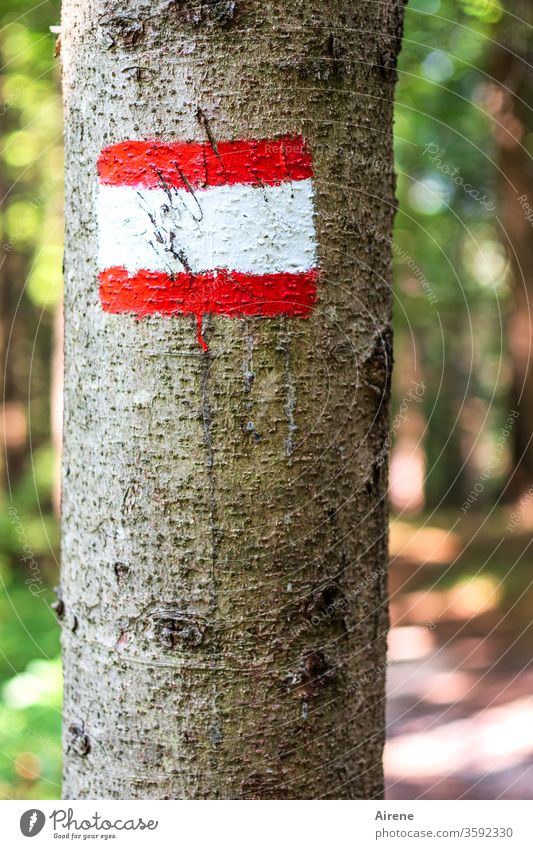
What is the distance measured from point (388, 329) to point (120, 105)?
43cm

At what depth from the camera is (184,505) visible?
0.83 metres

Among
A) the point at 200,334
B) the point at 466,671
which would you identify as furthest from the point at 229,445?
the point at 466,671

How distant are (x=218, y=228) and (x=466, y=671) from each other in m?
5.15

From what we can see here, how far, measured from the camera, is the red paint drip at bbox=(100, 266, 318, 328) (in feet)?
2.70

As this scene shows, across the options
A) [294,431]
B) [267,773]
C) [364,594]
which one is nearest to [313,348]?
[294,431]

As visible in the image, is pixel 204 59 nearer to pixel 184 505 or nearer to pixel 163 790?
pixel 184 505

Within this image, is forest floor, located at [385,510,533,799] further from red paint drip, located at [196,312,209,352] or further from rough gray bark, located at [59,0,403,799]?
red paint drip, located at [196,312,209,352]

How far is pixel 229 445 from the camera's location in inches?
32.5

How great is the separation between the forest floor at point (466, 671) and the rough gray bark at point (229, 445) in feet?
6.71

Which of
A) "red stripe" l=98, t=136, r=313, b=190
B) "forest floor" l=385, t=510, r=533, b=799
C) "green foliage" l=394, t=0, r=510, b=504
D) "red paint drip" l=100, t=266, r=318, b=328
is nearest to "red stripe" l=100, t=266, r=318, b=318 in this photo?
"red paint drip" l=100, t=266, r=318, b=328

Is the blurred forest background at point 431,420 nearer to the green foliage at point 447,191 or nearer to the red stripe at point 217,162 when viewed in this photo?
the green foliage at point 447,191
